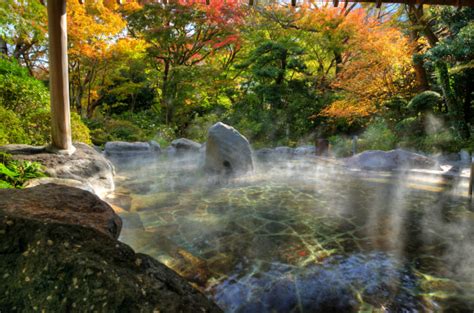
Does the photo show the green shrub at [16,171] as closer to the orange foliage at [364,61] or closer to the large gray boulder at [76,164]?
the large gray boulder at [76,164]

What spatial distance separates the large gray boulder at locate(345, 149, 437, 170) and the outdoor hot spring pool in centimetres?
189

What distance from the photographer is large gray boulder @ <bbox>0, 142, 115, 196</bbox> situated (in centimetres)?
550

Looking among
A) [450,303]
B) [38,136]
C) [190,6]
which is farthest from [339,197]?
[190,6]

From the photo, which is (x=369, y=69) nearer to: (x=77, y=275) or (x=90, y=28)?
(x=90, y=28)

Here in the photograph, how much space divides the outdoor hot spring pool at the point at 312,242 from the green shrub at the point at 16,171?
5.19ft

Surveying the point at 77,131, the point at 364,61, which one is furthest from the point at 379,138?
the point at 77,131

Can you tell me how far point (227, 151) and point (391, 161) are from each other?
5.89 meters

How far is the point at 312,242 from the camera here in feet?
13.7

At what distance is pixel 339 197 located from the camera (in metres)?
6.66

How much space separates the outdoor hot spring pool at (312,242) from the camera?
2.96m

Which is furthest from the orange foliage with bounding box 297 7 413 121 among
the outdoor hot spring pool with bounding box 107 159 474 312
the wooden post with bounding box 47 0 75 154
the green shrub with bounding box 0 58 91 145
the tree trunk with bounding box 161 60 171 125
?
the green shrub with bounding box 0 58 91 145

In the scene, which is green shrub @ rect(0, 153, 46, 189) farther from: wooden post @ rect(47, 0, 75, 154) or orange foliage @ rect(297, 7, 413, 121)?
orange foliage @ rect(297, 7, 413, 121)

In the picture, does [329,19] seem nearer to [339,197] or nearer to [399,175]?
[399,175]

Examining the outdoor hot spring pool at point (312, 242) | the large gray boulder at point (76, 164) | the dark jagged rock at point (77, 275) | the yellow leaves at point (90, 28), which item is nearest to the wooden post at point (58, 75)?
the large gray boulder at point (76, 164)
